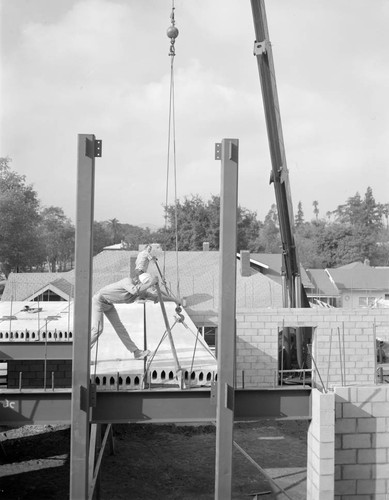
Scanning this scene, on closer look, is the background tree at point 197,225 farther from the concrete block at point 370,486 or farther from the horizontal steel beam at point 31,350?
the concrete block at point 370,486

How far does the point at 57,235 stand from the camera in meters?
70.7

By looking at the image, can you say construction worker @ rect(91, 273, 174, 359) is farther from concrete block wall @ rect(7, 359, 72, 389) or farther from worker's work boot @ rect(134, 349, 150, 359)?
concrete block wall @ rect(7, 359, 72, 389)

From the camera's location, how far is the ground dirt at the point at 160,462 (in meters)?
12.0

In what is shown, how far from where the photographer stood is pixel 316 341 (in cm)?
1515

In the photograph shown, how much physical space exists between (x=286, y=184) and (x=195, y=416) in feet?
23.0

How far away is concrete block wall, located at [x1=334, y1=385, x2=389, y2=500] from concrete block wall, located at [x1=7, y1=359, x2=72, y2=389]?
8.98m

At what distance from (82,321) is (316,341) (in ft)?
31.2

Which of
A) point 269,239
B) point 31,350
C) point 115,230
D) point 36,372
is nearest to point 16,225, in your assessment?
point 36,372

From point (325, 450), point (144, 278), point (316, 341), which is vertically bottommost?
point (325, 450)

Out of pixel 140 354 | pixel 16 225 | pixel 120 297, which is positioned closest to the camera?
pixel 120 297

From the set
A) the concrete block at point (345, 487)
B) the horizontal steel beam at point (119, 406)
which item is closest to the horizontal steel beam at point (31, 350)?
the horizontal steel beam at point (119, 406)

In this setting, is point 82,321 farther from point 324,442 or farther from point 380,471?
point 380,471

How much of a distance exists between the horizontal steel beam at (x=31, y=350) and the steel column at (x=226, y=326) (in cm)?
555

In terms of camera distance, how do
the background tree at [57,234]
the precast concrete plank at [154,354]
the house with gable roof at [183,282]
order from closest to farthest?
1. the precast concrete plank at [154,354]
2. the house with gable roof at [183,282]
3. the background tree at [57,234]
